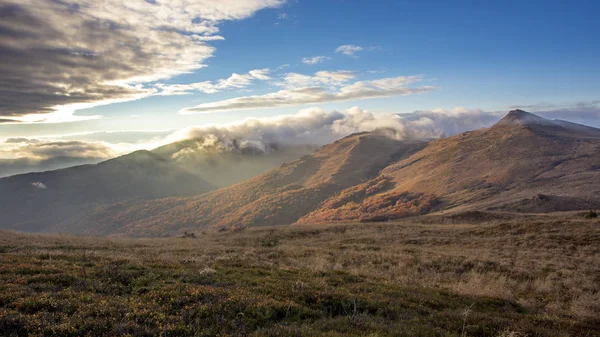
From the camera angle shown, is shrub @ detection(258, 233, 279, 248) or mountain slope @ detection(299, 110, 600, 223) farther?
mountain slope @ detection(299, 110, 600, 223)

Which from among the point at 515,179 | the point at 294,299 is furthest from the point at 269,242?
the point at 515,179

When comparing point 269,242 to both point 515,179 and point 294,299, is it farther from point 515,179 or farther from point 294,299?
point 515,179

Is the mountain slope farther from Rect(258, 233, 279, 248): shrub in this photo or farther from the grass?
the grass

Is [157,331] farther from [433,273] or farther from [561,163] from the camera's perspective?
[561,163]

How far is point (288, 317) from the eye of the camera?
1011 cm

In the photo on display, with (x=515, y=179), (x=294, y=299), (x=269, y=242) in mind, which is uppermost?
(x=294, y=299)

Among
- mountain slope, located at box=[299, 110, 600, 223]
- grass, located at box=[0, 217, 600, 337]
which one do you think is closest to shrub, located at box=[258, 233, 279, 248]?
grass, located at box=[0, 217, 600, 337]

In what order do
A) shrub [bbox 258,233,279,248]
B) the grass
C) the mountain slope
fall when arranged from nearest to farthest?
the grass
shrub [bbox 258,233,279,248]
the mountain slope

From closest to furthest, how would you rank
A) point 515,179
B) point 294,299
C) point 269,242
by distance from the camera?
point 294,299
point 269,242
point 515,179

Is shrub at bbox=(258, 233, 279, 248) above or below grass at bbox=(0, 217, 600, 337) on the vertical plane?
below

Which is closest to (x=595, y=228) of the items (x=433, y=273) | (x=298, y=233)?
(x=433, y=273)

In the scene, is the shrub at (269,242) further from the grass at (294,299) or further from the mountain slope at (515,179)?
the mountain slope at (515,179)

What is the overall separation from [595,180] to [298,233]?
107127mm

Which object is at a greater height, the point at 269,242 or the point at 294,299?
the point at 294,299
